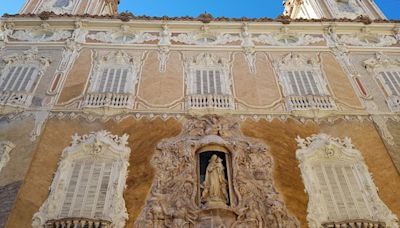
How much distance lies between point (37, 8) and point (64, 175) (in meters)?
13.1

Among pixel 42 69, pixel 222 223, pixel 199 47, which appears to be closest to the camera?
pixel 222 223

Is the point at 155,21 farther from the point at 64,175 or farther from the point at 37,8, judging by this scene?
the point at 64,175

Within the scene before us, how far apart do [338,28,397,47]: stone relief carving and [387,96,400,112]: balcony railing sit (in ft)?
13.9

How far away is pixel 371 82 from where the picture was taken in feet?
58.3

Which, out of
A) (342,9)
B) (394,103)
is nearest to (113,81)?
(394,103)

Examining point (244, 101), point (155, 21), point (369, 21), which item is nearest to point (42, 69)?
point (155, 21)

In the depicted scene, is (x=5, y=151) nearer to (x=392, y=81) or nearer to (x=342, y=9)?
(x=392, y=81)

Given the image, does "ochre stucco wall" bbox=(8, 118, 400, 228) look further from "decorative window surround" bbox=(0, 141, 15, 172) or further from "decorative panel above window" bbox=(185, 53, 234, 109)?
"decorative panel above window" bbox=(185, 53, 234, 109)

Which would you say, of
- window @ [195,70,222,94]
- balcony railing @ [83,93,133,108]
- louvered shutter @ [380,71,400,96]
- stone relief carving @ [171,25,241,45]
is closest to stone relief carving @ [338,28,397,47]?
louvered shutter @ [380,71,400,96]

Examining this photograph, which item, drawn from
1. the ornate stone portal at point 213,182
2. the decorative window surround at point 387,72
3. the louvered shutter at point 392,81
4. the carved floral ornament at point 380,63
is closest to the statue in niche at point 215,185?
the ornate stone portal at point 213,182

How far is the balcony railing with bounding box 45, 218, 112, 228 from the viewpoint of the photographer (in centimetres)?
1171

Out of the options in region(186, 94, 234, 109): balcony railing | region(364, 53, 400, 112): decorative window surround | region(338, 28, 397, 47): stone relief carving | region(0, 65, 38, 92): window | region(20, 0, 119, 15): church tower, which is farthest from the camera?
region(20, 0, 119, 15): church tower

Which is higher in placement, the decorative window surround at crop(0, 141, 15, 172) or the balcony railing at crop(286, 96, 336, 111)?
the balcony railing at crop(286, 96, 336, 111)

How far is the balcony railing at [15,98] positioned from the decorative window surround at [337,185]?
10.2 m
